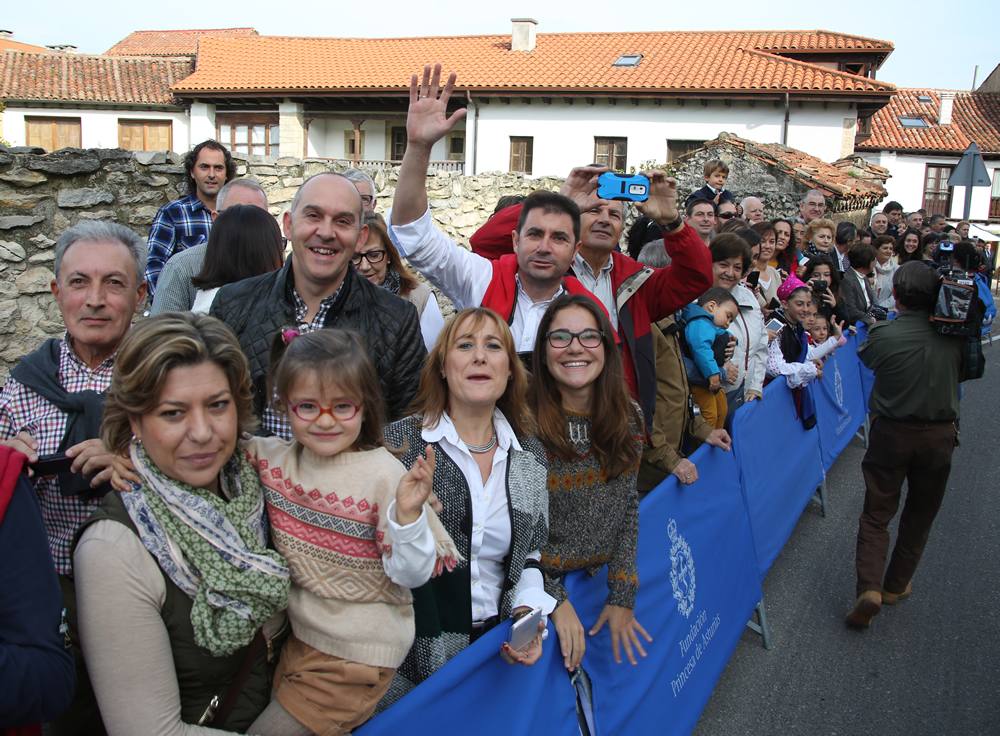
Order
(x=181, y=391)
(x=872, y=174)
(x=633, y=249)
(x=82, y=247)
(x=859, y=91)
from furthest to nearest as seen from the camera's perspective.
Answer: (x=859, y=91), (x=872, y=174), (x=633, y=249), (x=82, y=247), (x=181, y=391)

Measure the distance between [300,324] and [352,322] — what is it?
175mm

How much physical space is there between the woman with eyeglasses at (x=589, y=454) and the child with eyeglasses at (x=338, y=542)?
0.83m

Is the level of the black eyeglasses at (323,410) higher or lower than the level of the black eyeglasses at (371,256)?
lower

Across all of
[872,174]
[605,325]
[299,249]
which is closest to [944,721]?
[605,325]

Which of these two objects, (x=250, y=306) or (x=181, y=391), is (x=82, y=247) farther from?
(x=181, y=391)

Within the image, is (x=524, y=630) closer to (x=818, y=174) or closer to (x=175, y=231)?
(x=175, y=231)

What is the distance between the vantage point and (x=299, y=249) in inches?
102

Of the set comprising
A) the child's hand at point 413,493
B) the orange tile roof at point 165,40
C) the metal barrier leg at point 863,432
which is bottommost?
the metal barrier leg at point 863,432

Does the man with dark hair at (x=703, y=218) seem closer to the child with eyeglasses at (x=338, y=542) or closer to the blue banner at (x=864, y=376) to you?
the blue banner at (x=864, y=376)

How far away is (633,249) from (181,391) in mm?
4721

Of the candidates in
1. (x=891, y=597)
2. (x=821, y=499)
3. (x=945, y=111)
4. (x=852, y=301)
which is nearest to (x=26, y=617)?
(x=891, y=597)

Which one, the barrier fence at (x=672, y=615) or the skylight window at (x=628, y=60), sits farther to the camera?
the skylight window at (x=628, y=60)

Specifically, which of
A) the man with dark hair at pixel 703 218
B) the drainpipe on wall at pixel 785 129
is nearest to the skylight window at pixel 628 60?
the drainpipe on wall at pixel 785 129

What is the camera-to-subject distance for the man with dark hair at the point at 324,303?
2.57 m
